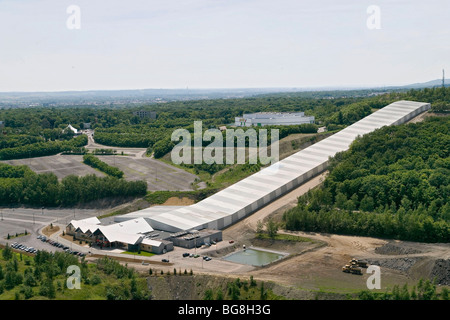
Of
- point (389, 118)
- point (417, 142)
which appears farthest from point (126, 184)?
point (389, 118)

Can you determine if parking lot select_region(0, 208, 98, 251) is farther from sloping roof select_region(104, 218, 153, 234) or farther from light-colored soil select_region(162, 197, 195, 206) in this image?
light-colored soil select_region(162, 197, 195, 206)

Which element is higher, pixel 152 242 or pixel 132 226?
pixel 132 226

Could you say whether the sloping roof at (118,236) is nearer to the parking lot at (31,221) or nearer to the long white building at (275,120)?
the parking lot at (31,221)

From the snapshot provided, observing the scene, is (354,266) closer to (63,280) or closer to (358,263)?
(358,263)

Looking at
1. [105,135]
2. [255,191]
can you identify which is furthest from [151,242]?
[105,135]

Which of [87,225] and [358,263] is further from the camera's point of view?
[87,225]

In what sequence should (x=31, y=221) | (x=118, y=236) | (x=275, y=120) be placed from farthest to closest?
1. (x=275, y=120)
2. (x=31, y=221)
3. (x=118, y=236)

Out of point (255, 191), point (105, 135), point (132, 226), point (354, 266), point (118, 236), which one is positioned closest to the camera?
point (354, 266)

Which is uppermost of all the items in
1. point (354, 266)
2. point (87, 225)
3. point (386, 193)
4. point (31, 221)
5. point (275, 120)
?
point (275, 120)
